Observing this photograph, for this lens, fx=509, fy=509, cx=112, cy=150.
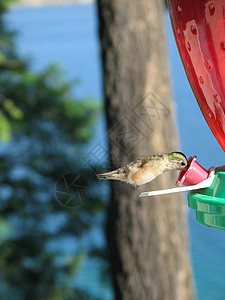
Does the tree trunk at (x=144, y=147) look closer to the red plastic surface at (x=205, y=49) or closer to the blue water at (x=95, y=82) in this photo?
the blue water at (x=95, y=82)

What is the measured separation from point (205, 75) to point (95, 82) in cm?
544

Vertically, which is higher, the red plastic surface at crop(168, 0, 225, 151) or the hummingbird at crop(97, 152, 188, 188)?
the red plastic surface at crop(168, 0, 225, 151)

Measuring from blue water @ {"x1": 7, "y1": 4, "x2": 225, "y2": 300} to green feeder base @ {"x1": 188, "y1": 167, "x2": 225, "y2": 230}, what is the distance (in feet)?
2.54

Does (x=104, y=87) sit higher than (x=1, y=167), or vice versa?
(x=104, y=87)

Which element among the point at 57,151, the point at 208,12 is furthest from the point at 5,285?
the point at 208,12

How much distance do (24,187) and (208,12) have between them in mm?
2666

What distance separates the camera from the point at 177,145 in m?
1.95

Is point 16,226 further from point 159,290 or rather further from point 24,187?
point 159,290

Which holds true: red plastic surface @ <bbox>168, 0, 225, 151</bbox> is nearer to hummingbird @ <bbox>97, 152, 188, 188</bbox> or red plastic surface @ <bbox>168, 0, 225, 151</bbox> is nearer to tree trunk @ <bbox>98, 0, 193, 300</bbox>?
hummingbird @ <bbox>97, 152, 188, 188</bbox>

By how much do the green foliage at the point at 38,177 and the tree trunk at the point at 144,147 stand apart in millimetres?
1144

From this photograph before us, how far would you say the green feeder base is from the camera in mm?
582

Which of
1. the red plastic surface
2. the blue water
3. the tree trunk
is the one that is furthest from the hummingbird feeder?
the tree trunk

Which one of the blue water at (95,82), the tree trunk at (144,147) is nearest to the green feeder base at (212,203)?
the blue water at (95,82)

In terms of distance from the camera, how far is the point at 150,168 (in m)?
0.60
